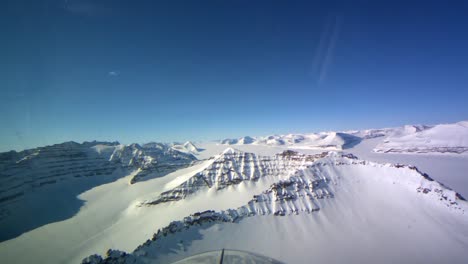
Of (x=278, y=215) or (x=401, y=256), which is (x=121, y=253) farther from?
(x=401, y=256)

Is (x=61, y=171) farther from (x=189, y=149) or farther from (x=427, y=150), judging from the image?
(x=427, y=150)

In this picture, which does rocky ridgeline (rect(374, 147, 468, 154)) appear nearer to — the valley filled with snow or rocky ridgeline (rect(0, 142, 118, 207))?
the valley filled with snow

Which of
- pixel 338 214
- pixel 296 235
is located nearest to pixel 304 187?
pixel 338 214

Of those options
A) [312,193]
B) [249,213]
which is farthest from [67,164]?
[312,193]

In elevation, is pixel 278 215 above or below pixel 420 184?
below

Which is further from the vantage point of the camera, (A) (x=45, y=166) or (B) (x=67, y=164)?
(B) (x=67, y=164)
